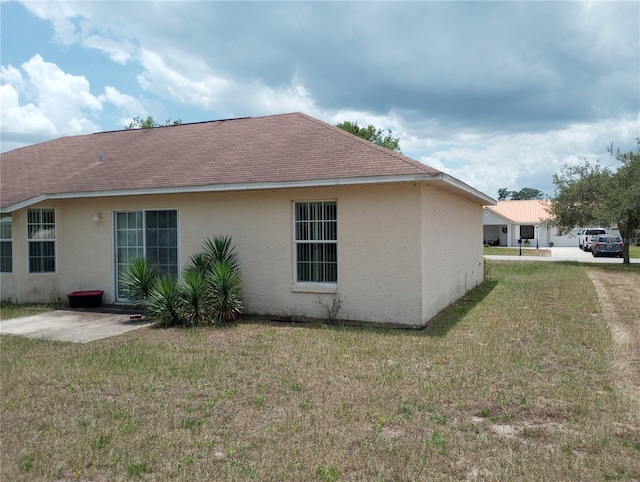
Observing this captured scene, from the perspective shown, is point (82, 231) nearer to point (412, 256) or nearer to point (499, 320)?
point (412, 256)

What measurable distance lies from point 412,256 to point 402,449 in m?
5.39

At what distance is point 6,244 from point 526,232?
47.4 m

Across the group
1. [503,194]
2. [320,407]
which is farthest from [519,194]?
[320,407]

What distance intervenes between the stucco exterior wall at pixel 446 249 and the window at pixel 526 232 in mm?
37219

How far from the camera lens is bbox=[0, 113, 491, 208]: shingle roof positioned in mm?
9969

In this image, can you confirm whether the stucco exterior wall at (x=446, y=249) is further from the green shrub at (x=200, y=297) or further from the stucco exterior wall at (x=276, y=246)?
the green shrub at (x=200, y=297)

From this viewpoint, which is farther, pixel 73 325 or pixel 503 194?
pixel 503 194

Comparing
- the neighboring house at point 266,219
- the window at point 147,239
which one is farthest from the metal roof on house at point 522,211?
the window at point 147,239

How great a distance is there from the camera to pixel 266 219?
34.4 ft

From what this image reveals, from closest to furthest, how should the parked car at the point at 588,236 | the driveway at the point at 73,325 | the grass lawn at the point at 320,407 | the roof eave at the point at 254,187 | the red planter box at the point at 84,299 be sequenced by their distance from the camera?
1. the grass lawn at the point at 320,407
2. the roof eave at the point at 254,187
3. the driveway at the point at 73,325
4. the red planter box at the point at 84,299
5. the parked car at the point at 588,236

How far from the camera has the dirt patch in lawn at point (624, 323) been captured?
19.8 feet

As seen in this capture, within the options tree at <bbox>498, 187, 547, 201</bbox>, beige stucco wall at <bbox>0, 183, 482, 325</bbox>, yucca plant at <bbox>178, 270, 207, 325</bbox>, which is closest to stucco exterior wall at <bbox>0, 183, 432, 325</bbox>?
beige stucco wall at <bbox>0, 183, 482, 325</bbox>

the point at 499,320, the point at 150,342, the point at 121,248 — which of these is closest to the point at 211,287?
the point at 150,342

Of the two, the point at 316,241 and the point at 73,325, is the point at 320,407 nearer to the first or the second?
the point at 316,241
